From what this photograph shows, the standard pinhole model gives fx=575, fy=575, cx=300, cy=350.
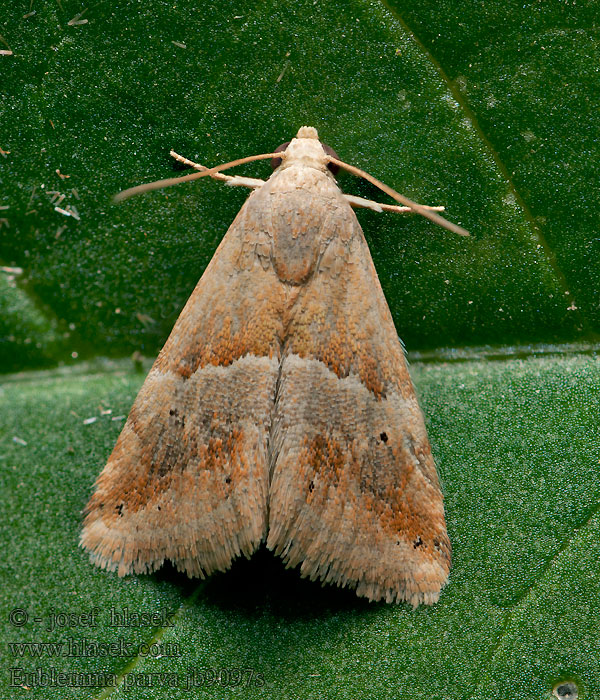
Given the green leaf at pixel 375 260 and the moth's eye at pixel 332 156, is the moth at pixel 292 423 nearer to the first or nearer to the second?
the moth's eye at pixel 332 156

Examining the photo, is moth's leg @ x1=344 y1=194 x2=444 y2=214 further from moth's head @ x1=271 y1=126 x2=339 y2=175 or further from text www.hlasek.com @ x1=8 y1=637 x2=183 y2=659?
text www.hlasek.com @ x1=8 y1=637 x2=183 y2=659

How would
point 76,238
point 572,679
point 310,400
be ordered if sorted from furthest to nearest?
point 76,238
point 572,679
point 310,400

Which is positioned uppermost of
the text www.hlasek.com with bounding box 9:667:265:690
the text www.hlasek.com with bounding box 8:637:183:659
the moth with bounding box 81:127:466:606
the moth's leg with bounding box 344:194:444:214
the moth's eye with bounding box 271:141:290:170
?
the moth's eye with bounding box 271:141:290:170

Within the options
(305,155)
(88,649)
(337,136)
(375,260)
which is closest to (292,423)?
(375,260)

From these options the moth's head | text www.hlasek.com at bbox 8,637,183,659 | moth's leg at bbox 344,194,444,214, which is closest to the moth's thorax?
the moth's head

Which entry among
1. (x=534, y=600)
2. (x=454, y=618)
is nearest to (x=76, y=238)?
(x=454, y=618)

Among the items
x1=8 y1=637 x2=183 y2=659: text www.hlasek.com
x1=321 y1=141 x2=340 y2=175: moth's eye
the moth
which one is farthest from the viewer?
x1=8 y1=637 x2=183 y2=659: text www.hlasek.com

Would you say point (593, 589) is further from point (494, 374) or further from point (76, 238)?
point (76, 238)

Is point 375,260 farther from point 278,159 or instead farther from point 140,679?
point 140,679
